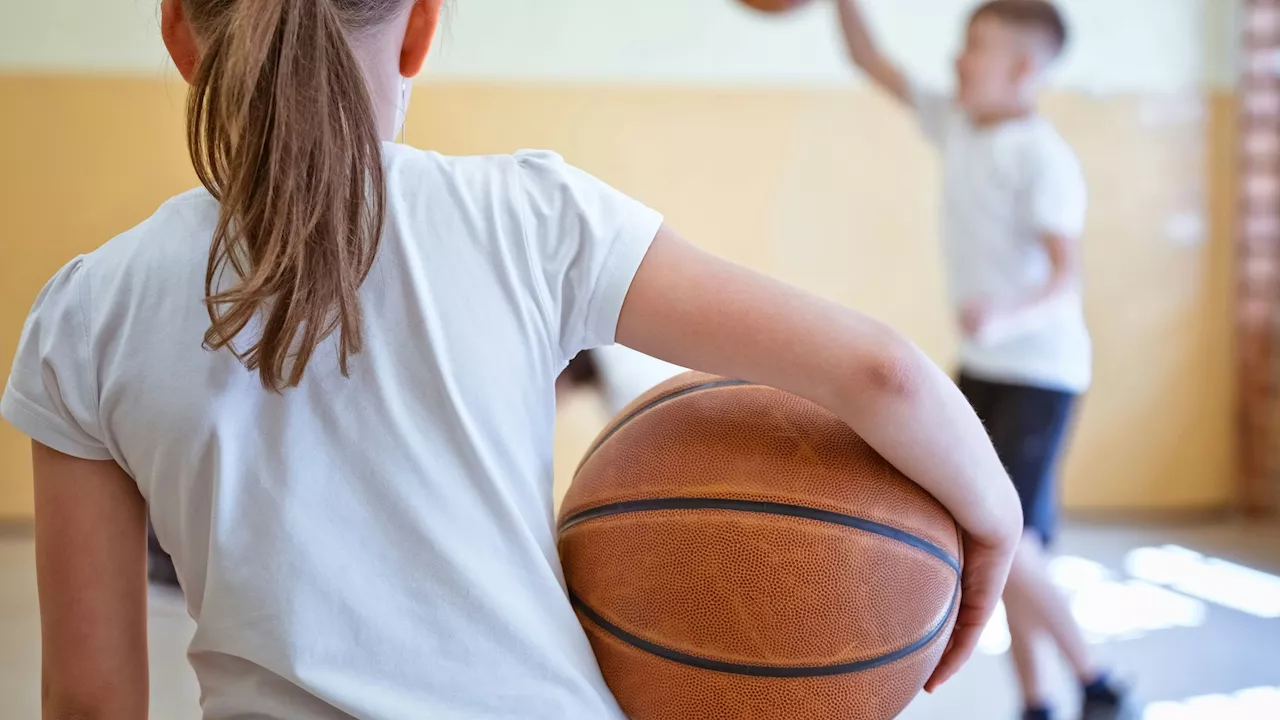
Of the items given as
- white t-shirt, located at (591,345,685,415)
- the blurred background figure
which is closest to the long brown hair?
white t-shirt, located at (591,345,685,415)

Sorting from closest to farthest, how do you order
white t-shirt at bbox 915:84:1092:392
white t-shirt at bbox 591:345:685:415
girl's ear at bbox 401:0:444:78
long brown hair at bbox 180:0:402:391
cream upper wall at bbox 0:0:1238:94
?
long brown hair at bbox 180:0:402:391, girl's ear at bbox 401:0:444:78, white t-shirt at bbox 915:84:1092:392, white t-shirt at bbox 591:345:685:415, cream upper wall at bbox 0:0:1238:94

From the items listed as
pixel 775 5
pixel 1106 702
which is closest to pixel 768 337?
pixel 1106 702

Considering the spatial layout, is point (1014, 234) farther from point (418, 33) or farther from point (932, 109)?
point (418, 33)

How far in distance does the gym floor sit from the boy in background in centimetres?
29

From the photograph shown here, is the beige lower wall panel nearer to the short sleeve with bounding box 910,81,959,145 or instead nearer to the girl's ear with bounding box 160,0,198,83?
the short sleeve with bounding box 910,81,959,145

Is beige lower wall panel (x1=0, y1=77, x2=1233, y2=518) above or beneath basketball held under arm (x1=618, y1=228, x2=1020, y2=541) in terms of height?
beneath

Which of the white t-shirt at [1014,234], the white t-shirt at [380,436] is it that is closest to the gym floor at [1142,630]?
the white t-shirt at [1014,234]

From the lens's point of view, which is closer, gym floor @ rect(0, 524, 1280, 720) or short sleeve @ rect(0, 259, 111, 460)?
short sleeve @ rect(0, 259, 111, 460)

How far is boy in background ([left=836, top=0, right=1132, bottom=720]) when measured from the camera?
2098 millimetres

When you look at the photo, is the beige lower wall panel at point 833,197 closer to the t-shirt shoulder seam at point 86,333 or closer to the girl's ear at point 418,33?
the girl's ear at point 418,33

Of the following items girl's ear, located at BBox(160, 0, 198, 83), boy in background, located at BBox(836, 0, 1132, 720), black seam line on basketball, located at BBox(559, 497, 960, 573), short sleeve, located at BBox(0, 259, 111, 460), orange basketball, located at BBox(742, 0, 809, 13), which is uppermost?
girl's ear, located at BBox(160, 0, 198, 83)

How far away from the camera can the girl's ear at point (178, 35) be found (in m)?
0.70

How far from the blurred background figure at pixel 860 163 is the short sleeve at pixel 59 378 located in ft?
9.42

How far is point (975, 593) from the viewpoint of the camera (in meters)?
0.87
